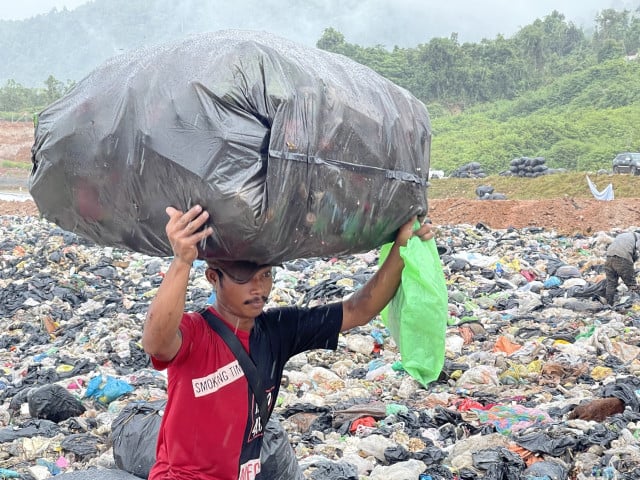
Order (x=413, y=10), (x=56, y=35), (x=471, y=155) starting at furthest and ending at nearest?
(x=413, y=10) < (x=56, y=35) < (x=471, y=155)

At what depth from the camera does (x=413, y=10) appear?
441ft

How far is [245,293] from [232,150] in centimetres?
50

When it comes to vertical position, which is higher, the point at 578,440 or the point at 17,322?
the point at 578,440

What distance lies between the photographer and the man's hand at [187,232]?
210cm

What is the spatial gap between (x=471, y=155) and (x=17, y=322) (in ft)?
74.6

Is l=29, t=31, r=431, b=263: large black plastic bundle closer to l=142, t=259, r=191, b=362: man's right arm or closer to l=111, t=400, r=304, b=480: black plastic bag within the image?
l=142, t=259, r=191, b=362: man's right arm

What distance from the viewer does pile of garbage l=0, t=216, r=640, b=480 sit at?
415 centimetres

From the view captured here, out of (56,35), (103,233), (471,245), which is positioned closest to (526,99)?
(471,245)

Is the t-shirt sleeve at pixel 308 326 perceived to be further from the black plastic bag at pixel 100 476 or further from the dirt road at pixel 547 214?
the dirt road at pixel 547 214

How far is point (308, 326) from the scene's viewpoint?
270 cm

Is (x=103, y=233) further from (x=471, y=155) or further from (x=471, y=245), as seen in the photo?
(x=471, y=155)

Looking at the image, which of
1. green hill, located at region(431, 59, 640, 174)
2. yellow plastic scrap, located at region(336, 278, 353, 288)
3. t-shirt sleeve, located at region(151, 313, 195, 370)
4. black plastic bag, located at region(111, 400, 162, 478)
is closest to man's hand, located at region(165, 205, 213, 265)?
t-shirt sleeve, located at region(151, 313, 195, 370)

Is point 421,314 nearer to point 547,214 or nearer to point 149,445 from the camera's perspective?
point 149,445

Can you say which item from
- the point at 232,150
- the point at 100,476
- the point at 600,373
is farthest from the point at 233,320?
the point at 600,373
